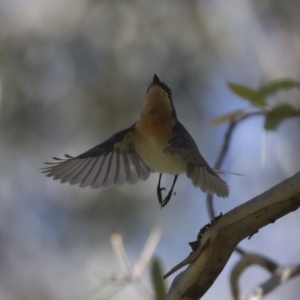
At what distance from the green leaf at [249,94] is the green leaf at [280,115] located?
0.19 ft

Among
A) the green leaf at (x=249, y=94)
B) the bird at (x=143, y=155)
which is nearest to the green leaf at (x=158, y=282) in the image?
the bird at (x=143, y=155)

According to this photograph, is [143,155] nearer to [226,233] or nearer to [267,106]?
[267,106]

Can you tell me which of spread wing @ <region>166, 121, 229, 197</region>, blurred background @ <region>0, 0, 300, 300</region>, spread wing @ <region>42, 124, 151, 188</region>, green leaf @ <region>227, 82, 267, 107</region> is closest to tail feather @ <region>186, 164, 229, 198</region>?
spread wing @ <region>166, 121, 229, 197</region>

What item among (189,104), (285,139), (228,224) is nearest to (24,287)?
(189,104)

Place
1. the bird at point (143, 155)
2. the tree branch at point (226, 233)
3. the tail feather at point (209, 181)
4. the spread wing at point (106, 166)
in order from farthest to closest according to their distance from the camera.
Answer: the spread wing at point (106, 166), the bird at point (143, 155), the tail feather at point (209, 181), the tree branch at point (226, 233)

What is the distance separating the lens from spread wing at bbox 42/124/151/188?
1.79m

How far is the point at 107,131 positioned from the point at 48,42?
66 cm

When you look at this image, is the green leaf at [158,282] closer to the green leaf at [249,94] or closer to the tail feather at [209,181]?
the tail feather at [209,181]

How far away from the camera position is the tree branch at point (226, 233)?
1.24 metres

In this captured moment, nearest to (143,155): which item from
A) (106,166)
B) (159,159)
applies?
(159,159)

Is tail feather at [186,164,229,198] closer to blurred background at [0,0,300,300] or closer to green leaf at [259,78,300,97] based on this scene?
green leaf at [259,78,300,97]

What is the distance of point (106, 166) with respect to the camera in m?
1.85

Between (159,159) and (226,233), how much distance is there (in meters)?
0.37

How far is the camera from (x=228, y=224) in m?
1.29
